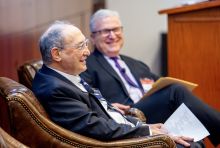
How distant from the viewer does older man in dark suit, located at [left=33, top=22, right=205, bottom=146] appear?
76.4 inches

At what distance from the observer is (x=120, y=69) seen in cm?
298

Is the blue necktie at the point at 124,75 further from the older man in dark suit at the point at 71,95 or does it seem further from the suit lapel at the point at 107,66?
the older man in dark suit at the point at 71,95

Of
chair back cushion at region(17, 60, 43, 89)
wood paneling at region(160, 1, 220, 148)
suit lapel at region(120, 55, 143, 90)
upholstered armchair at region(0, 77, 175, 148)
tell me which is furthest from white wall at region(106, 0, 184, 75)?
upholstered armchair at region(0, 77, 175, 148)

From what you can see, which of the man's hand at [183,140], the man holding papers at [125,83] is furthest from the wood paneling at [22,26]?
the man's hand at [183,140]

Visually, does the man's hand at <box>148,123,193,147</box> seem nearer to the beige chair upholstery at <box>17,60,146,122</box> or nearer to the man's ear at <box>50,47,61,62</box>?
the man's ear at <box>50,47,61,62</box>

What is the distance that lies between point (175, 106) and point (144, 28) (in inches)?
74.7

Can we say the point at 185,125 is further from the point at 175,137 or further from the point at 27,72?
the point at 27,72

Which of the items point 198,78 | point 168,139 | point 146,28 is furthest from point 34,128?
point 146,28

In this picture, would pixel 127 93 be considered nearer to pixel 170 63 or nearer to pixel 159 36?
pixel 170 63

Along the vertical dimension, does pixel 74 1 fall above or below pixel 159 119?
above

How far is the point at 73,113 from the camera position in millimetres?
1934

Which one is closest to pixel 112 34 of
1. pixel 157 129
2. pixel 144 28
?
pixel 157 129

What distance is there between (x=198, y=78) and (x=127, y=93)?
0.55 m

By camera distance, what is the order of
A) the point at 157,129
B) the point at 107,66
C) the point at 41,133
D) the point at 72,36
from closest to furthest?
the point at 41,133
the point at 72,36
the point at 157,129
the point at 107,66
